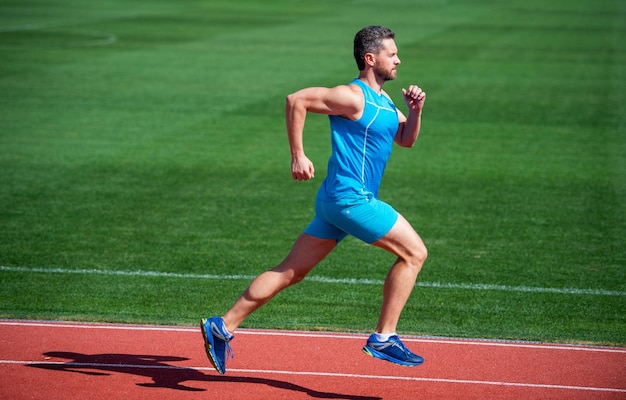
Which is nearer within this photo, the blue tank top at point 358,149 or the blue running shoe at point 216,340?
the blue tank top at point 358,149

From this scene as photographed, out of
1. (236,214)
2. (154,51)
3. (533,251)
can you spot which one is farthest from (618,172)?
(154,51)

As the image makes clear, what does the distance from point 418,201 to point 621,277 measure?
3.64 m

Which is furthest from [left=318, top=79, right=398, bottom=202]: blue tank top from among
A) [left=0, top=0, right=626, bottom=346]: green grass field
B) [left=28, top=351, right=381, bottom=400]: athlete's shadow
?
[left=0, top=0, right=626, bottom=346]: green grass field

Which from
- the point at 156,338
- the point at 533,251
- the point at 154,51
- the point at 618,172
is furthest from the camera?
the point at 154,51

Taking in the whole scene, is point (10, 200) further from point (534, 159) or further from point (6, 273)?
point (534, 159)

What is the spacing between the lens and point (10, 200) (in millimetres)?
12711

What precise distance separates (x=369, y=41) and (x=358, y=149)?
2.42ft

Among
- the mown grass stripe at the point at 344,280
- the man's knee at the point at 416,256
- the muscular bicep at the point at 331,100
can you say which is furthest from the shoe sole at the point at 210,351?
the mown grass stripe at the point at 344,280

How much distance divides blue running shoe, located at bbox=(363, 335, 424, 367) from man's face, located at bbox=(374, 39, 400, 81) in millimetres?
1797

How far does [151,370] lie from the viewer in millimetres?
7402

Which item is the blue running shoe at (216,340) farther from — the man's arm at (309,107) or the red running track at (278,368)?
the man's arm at (309,107)

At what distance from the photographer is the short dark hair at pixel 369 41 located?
684 centimetres

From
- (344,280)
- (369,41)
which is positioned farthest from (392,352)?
(344,280)

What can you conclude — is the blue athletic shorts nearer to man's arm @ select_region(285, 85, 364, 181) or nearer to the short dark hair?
man's arm @ select_region(285, 85, 364, 181)
